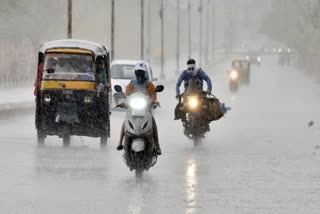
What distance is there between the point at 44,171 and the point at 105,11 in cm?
14195

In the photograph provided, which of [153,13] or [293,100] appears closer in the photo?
[293,100]

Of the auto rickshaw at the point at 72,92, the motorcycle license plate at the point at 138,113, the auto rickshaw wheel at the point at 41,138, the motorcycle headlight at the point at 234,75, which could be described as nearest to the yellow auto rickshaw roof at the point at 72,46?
the auto rickshaw at the point at 72,92

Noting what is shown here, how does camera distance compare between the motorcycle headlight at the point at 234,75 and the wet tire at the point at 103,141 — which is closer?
the wet tire at the point at 103,141

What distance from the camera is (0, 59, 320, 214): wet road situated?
13.3 m

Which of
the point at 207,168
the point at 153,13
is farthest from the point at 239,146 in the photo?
the point at 153,13

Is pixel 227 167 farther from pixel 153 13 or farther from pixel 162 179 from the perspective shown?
pixel 153 13

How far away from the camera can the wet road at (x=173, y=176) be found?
13344 millimetres

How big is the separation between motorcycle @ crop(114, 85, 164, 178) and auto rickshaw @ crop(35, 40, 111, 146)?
A: 5.90m

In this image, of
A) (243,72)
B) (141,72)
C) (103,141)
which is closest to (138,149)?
(141,72)

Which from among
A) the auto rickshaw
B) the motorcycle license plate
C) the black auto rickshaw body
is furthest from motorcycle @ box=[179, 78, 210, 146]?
the black auto rickshaw body

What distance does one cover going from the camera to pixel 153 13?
171875 millimetres

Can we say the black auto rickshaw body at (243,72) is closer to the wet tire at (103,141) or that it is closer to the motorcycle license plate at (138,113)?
the wet tire at (103,141)

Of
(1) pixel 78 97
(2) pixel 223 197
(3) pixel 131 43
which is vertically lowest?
(2) pixel 223 197

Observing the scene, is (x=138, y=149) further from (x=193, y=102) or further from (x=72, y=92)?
(x=193, y=102)
